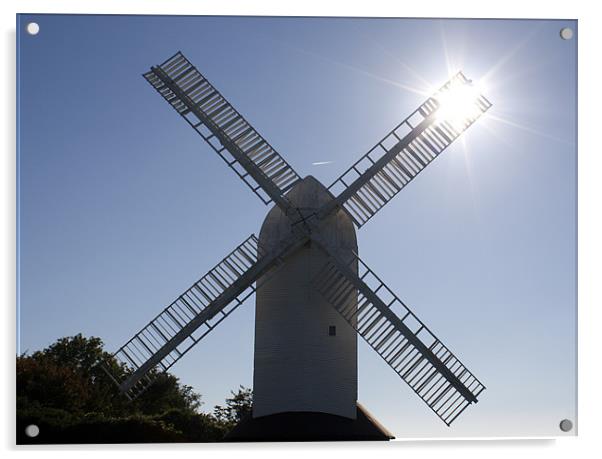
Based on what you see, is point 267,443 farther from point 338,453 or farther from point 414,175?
point 414,175

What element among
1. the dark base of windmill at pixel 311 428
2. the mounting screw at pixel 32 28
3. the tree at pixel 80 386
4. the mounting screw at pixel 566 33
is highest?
the mounting screw at pixel 566 33

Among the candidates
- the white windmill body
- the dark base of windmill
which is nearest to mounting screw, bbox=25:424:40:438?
the dark base of windmill

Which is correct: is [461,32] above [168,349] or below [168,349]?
above

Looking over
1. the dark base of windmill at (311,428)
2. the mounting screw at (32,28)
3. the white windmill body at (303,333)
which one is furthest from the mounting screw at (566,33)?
the mounting screw at (32,28)

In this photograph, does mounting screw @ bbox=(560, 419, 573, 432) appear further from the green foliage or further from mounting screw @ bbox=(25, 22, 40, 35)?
mounting screw @ bbox=(25, 22, 40, 35)

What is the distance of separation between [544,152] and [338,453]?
3721 millimetres

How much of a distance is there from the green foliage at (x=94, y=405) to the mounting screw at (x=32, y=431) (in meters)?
0.04

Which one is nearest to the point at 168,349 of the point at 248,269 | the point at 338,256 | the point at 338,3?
the point at 248,269

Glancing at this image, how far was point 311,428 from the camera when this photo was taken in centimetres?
1262

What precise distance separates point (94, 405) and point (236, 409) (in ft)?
8.27

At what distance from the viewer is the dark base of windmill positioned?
40.8 feet

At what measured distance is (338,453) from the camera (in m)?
11.4

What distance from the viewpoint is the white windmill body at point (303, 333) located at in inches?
520

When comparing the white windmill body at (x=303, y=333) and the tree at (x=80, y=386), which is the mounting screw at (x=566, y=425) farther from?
the tree at (x=80, y=386)
